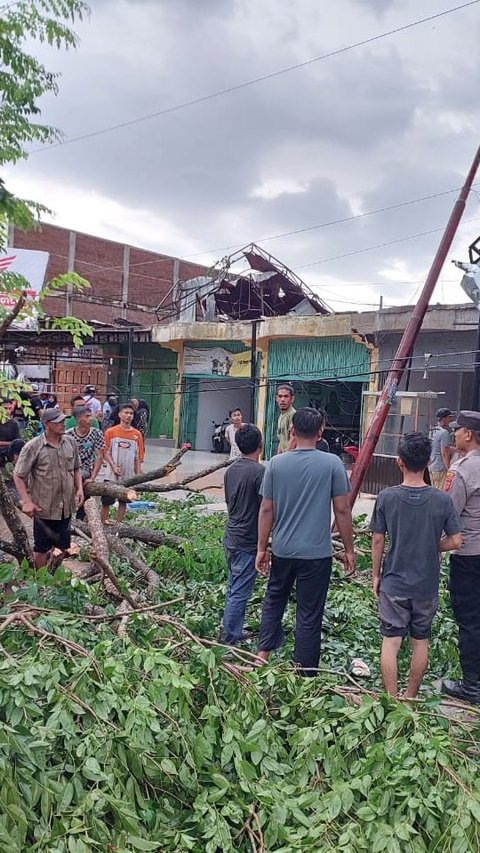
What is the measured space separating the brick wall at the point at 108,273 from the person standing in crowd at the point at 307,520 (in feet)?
92.5

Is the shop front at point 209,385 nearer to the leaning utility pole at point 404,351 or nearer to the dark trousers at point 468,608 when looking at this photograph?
the leaning utility pole at point 404,351

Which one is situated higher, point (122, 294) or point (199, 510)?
point (122, 294)

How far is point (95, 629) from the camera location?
370cm

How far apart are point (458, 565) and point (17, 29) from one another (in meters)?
4.39

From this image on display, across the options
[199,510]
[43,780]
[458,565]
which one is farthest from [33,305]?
[199,510]

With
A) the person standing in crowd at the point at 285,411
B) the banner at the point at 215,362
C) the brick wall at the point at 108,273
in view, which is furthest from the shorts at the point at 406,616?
the brick wall at the point at 108,273

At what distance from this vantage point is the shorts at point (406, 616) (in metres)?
4.00

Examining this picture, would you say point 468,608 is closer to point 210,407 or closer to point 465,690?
point 465,690

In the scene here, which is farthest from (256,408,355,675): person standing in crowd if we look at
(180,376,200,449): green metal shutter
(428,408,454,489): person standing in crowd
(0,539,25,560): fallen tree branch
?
(180,376,200,449): green metal shutter

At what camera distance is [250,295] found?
23.3 m

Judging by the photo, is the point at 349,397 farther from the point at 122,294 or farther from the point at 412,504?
the point at 122,294

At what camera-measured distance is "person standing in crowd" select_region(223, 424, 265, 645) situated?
16.2ft

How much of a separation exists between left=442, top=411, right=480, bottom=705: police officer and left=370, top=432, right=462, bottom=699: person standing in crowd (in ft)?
1.39

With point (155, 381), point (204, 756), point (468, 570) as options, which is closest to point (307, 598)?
point (468, 570)
